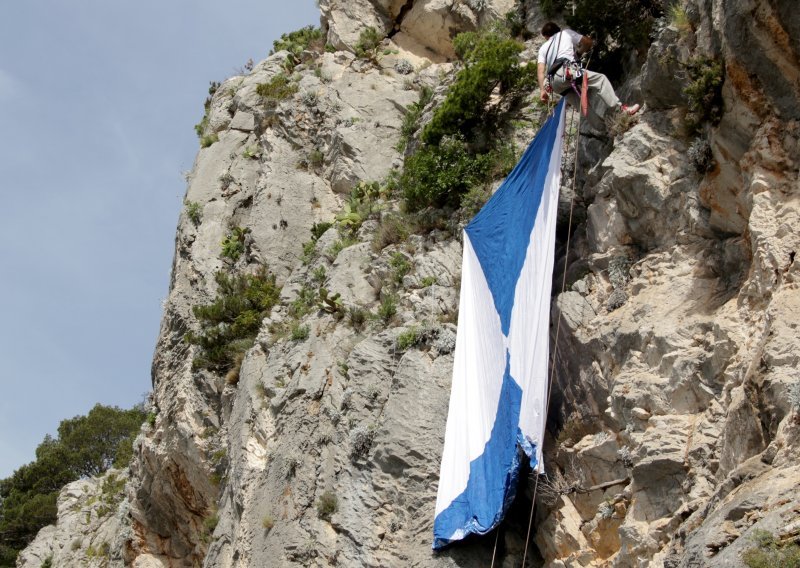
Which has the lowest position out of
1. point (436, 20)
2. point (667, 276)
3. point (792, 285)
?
point (792, 285)

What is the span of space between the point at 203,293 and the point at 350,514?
7.84m

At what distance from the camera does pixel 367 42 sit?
20.5 meters

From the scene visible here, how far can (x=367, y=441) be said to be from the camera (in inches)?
472

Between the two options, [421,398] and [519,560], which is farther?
[421,398]

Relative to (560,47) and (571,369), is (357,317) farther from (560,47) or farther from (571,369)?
(560,47)

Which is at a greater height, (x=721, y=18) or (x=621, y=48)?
(x=621, y=48)

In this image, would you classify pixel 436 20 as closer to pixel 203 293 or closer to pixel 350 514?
pixel 203 293

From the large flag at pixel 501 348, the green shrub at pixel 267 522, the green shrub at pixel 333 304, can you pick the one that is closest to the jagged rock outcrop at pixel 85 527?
the green shrub at pixel 333 304

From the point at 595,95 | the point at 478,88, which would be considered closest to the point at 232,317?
the point at 478,88

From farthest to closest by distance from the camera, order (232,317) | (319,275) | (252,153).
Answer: (252,153) < (232,317) < (319,275)

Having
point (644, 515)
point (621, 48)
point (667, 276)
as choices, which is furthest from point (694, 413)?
point (621, 48)

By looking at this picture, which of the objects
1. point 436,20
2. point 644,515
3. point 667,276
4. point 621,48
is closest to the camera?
point 644,515

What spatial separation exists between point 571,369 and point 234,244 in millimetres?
9319

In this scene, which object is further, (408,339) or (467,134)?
(467,134)
